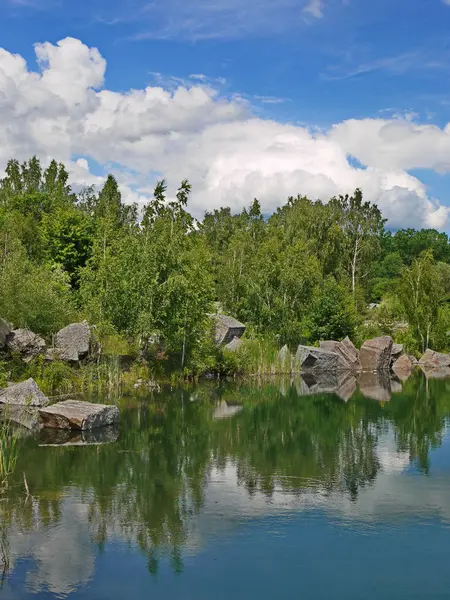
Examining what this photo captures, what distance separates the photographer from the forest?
29.8 meters

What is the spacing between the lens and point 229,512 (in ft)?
37.8

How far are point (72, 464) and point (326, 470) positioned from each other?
222 inches

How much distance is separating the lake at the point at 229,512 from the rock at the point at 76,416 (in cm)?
70

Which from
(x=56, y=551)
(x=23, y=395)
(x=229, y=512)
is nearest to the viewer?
(x=56, y=551)

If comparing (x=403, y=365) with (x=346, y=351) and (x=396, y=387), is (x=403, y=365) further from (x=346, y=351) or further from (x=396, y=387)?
(x=396, y=387)

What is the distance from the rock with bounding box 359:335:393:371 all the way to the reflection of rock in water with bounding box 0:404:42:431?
26.6m

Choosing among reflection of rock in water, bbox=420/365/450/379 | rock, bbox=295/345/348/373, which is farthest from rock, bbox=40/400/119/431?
reflection of rock in water, bbox=420/365/450/379

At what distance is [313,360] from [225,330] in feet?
20.5

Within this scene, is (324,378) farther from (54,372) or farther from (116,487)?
(116,487)

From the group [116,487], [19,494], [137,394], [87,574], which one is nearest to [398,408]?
[137,394]

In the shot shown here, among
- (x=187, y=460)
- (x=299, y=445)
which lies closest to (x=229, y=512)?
(x=187, y=460)

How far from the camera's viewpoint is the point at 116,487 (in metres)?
13.1

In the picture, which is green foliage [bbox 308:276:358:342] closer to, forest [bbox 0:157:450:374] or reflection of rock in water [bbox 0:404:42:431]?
forest [bbox 0:157:450:374]

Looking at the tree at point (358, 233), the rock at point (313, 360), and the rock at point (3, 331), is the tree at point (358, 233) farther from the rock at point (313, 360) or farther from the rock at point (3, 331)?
the rock at point (3, 331)
